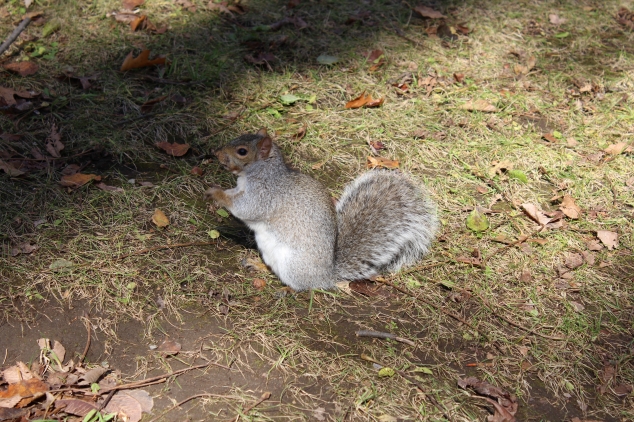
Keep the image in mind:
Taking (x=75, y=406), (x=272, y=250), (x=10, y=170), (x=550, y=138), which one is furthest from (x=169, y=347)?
(x=550, y=138)

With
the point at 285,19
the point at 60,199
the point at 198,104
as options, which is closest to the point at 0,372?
the point at 60,199

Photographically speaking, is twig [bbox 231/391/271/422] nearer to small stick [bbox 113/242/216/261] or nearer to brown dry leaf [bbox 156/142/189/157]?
small stick [bbox 113/242/216/261]

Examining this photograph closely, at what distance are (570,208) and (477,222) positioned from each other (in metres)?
0.58

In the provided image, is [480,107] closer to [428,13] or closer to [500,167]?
[500,167]

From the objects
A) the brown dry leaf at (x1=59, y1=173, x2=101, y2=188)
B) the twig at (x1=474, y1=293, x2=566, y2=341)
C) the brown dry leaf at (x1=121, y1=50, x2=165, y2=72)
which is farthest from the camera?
the brown dry leaf at (x1=121, y1=50, x2=165, y2=72)

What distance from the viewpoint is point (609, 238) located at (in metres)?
3.24

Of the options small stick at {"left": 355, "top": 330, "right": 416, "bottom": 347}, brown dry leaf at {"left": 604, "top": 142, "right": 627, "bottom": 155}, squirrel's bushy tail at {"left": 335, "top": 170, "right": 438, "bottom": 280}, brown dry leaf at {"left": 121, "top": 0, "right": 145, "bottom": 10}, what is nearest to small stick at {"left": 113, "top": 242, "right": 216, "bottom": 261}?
squirrel's bushy tail at {"left": 335, "top": 170, "right": 438, "bottom": 280}

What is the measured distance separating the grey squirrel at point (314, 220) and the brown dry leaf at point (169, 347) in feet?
1.94

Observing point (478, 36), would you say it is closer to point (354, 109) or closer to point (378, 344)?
point (354, 109)

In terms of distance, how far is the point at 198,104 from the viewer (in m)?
3.88

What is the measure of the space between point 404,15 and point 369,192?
8.38ft

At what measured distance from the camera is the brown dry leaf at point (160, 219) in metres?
3.05

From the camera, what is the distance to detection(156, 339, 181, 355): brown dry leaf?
96.3 inches

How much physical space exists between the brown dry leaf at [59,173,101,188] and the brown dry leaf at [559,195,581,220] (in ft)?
8.38
